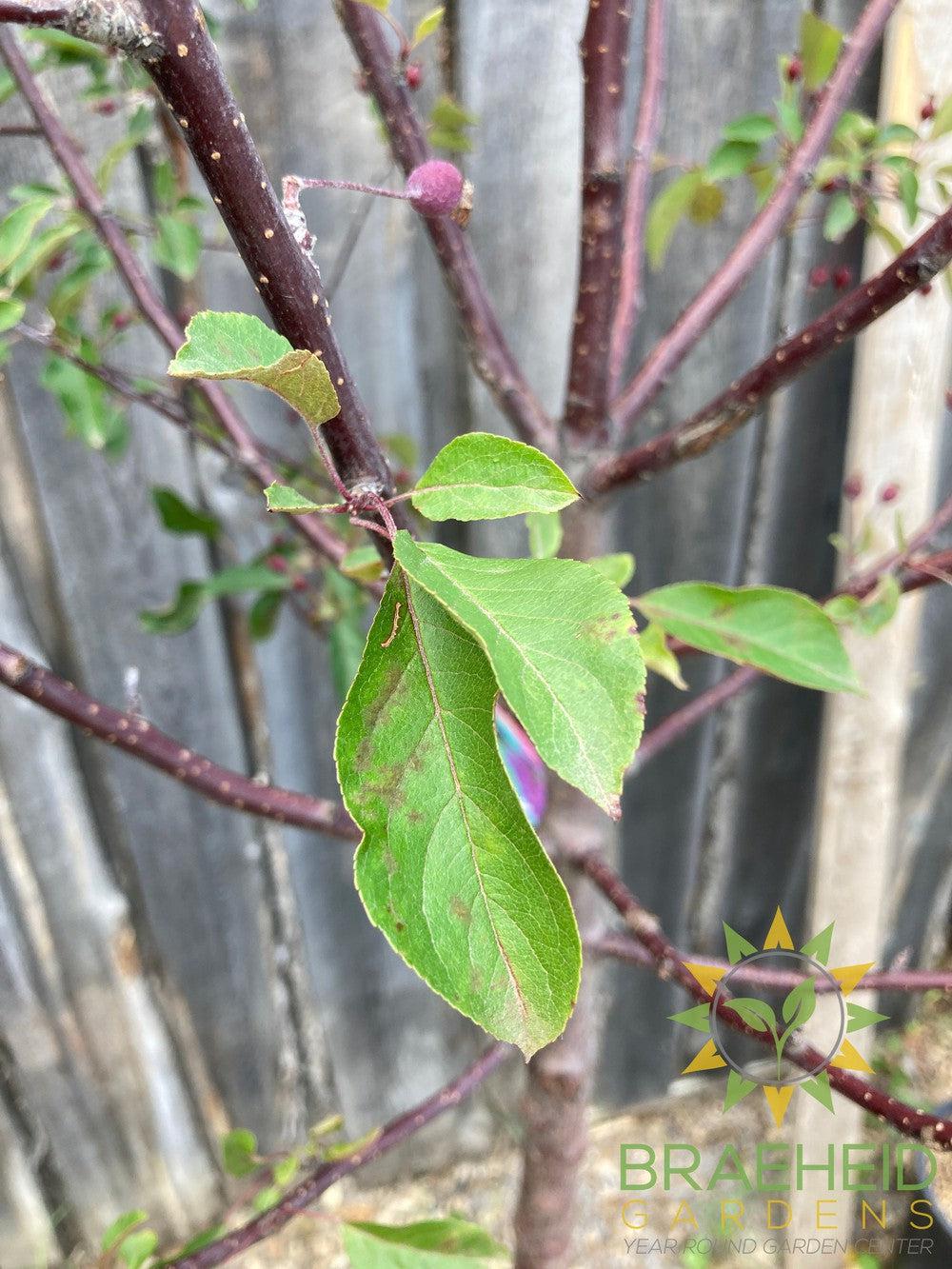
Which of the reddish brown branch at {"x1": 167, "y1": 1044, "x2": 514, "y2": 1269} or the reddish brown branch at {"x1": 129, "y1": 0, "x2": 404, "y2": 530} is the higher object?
the reddish brown branch at {"x1": 129, "y1": 0, "x2": 404, "y2": 530}

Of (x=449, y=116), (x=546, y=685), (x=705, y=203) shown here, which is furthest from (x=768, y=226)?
(x=546, y=685)

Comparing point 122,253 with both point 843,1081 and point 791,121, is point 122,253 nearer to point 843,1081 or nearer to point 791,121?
point 791,121

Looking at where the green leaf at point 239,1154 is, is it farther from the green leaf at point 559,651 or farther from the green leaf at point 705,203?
the green leaf at point 705,203

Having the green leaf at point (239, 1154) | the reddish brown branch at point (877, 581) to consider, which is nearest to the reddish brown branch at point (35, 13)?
the reddish brown branch at point (877, 581)

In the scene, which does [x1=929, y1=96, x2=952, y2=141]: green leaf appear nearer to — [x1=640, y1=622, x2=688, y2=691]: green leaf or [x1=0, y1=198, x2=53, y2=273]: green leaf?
[x1=640, y1=622, x2=688, y2=691]: green leaf

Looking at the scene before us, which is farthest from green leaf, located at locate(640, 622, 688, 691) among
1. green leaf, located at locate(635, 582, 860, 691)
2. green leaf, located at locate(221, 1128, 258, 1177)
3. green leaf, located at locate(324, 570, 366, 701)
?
green leaf, located at locate(221, 1128, 258, 1177)

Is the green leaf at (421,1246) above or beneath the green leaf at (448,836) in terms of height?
beneath
